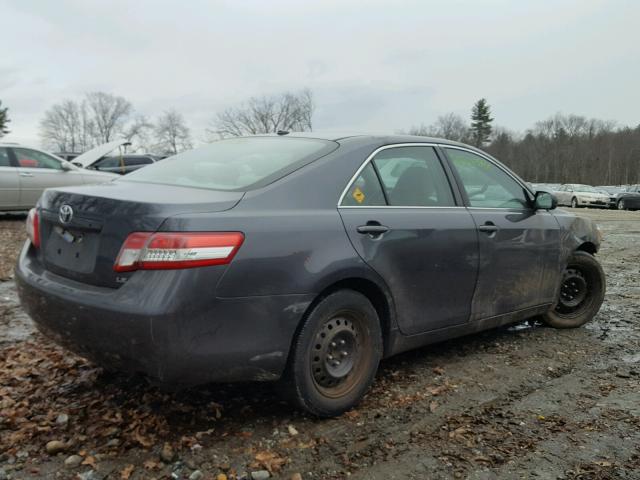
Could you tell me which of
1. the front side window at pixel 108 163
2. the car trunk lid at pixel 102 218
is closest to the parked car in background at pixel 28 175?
the car trunk lid at pixel 102 218

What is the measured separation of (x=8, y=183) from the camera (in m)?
10.8

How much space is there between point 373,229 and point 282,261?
671mm

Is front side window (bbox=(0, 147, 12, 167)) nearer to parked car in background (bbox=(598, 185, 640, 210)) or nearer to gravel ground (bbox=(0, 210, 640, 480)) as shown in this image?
gravel ground (bbox=(0, 210, 640, 480))

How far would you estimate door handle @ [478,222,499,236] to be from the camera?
12.4 ft

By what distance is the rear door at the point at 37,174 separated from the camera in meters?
11.0

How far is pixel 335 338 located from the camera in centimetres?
302

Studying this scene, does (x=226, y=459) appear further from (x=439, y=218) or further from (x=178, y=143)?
(x=178, y=143)

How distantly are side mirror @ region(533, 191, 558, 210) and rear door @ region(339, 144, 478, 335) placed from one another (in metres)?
0.90

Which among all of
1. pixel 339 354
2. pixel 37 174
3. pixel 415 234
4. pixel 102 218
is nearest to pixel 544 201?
pixel 415 234

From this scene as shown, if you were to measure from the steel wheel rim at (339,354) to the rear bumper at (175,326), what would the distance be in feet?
0.86

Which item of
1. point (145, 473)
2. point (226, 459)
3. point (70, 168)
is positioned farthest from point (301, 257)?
point (70, 168)

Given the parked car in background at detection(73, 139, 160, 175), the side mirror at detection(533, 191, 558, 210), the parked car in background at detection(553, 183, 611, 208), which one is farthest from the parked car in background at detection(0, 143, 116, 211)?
the parked car in background at detection(553, 183, 611, 208)

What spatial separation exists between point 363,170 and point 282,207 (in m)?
0.70

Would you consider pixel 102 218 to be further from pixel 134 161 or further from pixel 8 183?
pixel 134 161
